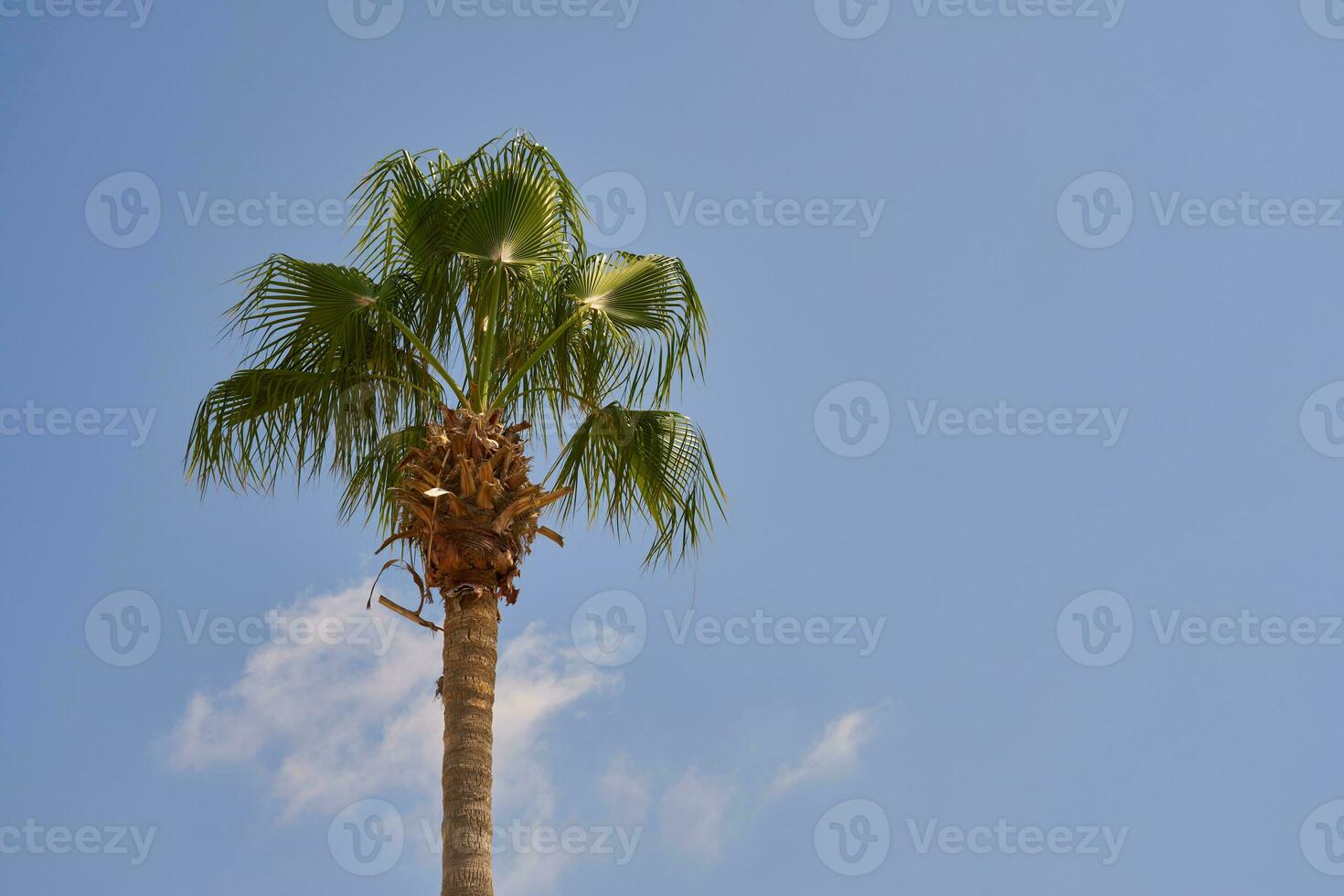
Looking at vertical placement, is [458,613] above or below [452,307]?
below

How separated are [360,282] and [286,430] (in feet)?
4.90

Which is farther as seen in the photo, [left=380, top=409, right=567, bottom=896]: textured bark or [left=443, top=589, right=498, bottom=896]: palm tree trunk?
[left=380, top=409, right=567, bottom=896]: textured bark

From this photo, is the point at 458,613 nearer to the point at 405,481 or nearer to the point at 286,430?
the point at 405,481

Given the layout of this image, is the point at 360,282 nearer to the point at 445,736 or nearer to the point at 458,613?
the point at 458,613

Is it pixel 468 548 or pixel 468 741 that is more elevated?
pixel 468 548

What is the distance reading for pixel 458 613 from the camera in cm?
1254

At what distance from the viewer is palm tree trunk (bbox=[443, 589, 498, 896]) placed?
11.8 metres

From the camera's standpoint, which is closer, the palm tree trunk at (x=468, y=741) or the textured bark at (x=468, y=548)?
the palm tree trunk at (x=468, y=741)

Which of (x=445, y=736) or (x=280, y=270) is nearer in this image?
(x=445, y=736)

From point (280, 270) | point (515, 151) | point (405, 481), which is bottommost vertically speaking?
point (405, 481)

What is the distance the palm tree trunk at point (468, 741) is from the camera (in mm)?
11820

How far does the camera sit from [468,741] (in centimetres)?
1221

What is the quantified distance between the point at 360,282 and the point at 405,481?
2000 mm

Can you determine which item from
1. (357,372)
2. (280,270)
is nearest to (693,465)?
(357,372)
